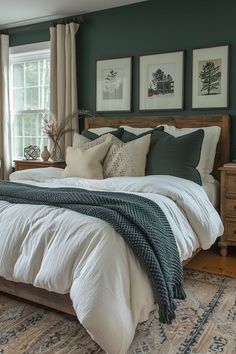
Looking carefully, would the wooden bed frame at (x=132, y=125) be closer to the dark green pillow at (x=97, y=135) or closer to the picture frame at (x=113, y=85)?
the picture frame at (x=113, y=85)

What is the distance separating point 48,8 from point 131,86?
52.1 inches

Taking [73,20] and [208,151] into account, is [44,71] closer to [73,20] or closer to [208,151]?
[73,20]

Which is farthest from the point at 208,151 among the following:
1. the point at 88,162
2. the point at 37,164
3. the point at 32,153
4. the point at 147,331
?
the point at 32,153

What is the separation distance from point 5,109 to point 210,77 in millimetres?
2794

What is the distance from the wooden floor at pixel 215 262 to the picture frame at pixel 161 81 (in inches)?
60.3

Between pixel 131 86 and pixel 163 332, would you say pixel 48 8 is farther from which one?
pixel 163 332

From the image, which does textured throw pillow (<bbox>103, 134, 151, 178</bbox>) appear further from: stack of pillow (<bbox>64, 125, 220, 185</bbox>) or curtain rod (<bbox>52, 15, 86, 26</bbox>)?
curtain rod (<bbox>52, 15, 86, 26</bbox>)

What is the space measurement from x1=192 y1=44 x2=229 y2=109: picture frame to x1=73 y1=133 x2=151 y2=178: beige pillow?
85 cm

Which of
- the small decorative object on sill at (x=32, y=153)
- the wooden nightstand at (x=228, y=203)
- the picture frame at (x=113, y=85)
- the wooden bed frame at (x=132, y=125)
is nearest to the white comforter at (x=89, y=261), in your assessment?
the wooden bed frame at (x=132, y=125)

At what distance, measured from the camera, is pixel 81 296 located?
1728 mm

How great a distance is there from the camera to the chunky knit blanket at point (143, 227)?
1842 mm

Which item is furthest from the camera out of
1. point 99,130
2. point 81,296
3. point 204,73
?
point 99,130

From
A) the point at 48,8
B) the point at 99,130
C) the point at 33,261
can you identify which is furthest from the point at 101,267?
→ the point at 48,8

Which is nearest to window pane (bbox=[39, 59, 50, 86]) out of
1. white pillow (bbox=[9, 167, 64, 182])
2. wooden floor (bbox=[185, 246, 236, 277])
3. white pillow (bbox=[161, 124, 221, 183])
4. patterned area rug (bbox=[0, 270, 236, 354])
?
white pillow (bbox=[9, 167, 64, 182])
